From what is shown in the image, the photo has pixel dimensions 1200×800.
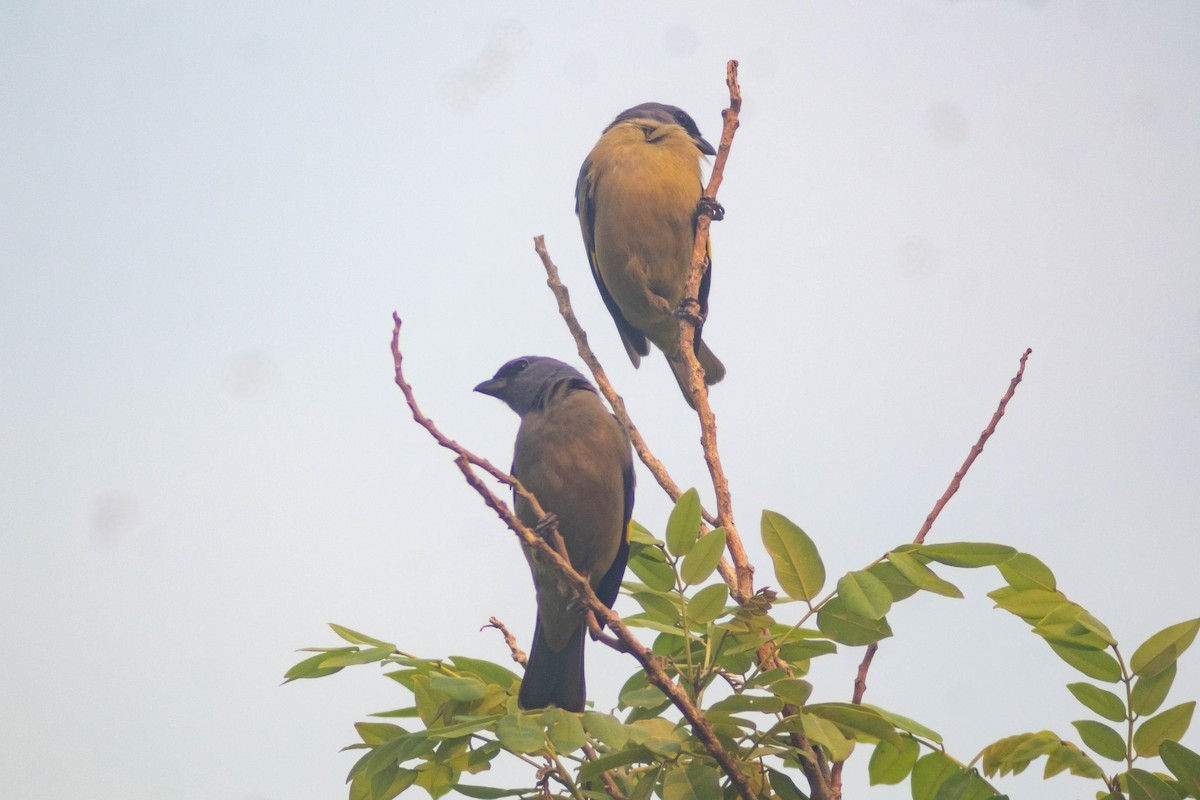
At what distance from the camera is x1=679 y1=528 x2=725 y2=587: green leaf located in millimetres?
2715

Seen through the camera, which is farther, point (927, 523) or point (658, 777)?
point (927, 523)

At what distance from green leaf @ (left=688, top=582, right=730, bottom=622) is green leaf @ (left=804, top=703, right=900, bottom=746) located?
1.03ft

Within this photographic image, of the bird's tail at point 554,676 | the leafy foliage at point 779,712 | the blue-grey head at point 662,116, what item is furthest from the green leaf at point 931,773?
the blue-grey head at point 662,116

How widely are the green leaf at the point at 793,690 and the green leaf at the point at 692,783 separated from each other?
0.76ft

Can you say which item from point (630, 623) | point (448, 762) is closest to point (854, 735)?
point (630, 623)

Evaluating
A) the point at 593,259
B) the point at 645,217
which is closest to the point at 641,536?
the point at 645,217

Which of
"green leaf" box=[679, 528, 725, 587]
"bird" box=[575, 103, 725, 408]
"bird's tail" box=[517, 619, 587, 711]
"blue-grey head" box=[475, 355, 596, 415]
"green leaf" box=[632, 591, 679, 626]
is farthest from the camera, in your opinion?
"bird" box=[575, 103, 725, 408]

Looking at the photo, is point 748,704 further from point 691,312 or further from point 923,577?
point 691,312

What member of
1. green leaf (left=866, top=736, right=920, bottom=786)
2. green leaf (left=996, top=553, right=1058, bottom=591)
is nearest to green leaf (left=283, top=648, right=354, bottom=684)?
green leaf (left=866, top=736, right=920, bottom=786)

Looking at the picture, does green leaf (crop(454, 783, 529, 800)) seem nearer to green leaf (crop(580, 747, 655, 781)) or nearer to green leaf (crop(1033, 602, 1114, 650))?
green leaf (crop(580, 747, 655, 781))

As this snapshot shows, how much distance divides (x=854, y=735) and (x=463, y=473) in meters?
1.09

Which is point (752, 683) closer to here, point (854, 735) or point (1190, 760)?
point (854, 735)

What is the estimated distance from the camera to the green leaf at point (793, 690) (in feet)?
8.10

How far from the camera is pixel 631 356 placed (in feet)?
24.3
